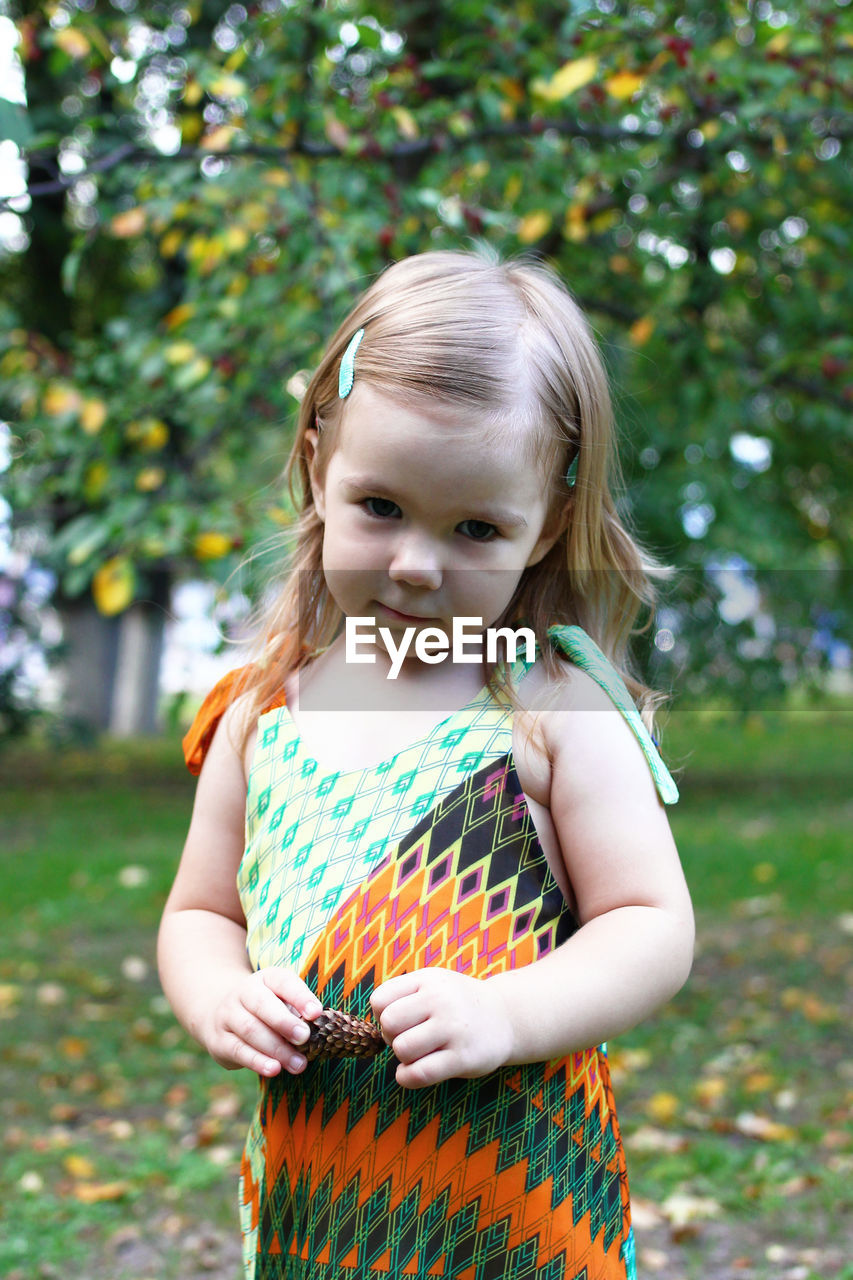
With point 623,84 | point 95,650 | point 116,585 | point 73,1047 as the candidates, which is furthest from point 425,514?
point 95,650

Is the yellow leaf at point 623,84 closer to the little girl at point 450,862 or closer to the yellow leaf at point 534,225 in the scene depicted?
the yellow leaf at point 534,225

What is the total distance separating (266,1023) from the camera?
113 cm

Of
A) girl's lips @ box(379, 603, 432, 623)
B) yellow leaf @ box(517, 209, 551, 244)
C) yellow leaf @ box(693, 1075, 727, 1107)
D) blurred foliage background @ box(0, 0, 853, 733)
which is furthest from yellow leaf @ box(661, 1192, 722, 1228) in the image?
yellow leaf @ box(517, 209, 551, 244)

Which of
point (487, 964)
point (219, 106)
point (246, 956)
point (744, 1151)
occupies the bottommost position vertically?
point (744, 1151)

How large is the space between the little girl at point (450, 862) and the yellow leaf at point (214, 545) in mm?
1501

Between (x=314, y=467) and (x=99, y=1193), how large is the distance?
2438mm

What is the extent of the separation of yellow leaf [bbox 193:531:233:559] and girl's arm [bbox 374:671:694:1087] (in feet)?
5.56

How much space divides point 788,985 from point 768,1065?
92 cm

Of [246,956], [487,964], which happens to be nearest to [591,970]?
[487,964]

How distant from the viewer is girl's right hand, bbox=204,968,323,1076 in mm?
1105

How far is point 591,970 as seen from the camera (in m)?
1.16

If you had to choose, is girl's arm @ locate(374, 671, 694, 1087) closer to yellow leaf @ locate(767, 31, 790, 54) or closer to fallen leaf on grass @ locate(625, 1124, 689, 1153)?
fallen leaf on grass @ locate(625, 1124, 689, 1153)

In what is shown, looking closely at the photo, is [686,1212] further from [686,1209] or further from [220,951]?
[220,951]

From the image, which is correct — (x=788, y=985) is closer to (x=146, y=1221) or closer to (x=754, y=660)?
(x=146, y=1221)
